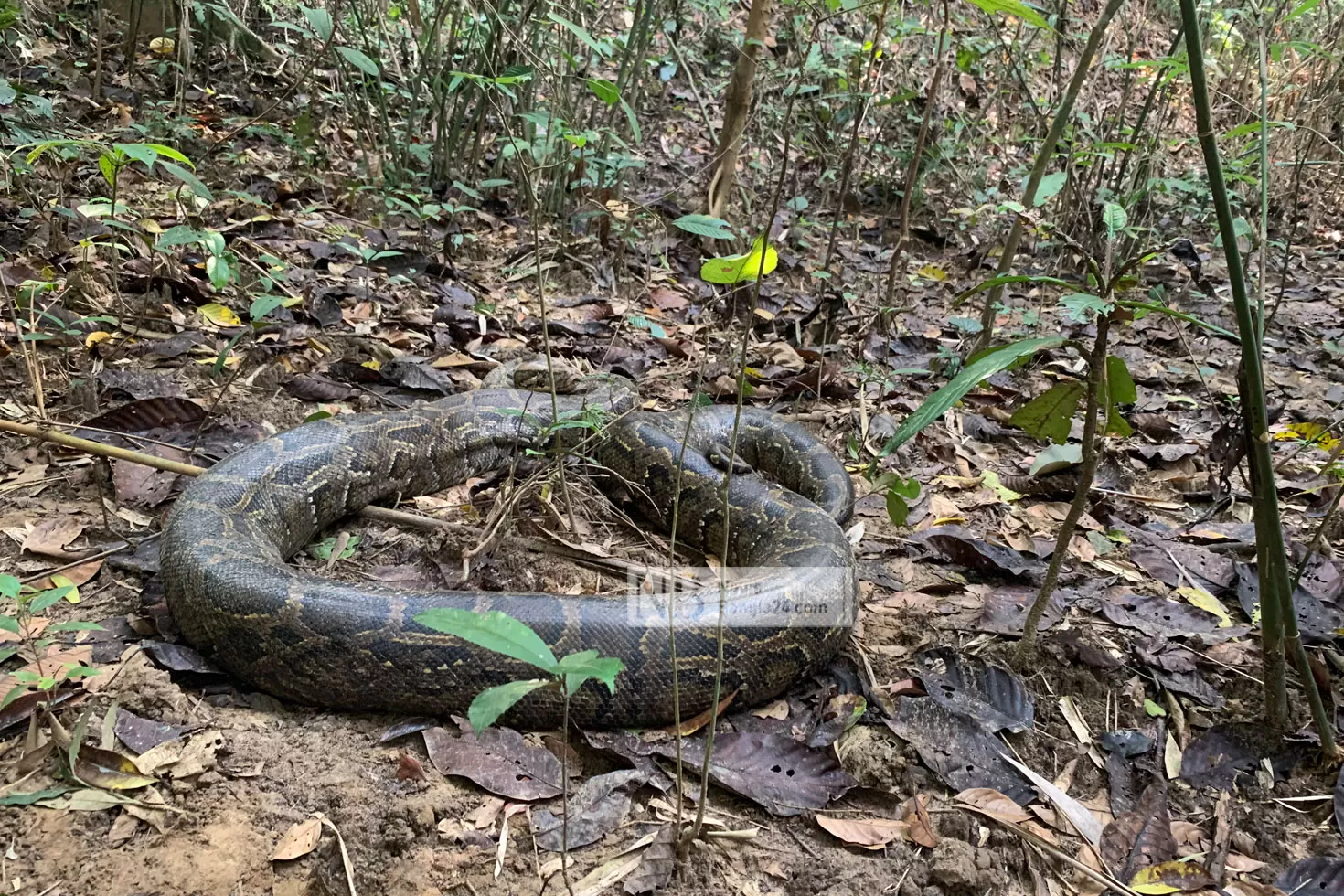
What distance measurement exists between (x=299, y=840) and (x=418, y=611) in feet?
3.66

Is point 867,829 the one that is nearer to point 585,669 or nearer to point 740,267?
point 585,669

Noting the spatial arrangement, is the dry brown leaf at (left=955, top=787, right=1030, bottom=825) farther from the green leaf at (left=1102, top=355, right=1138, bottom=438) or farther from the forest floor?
the green leaf at (left=1102, top=355, right=1138, bottom=438)

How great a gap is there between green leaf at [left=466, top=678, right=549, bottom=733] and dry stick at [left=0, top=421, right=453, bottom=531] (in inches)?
113

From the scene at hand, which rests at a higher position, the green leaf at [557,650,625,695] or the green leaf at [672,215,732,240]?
the green leaf at [672,215,732,240]

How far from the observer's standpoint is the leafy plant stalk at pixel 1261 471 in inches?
105

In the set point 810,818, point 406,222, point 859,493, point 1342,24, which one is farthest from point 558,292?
point 1342,24

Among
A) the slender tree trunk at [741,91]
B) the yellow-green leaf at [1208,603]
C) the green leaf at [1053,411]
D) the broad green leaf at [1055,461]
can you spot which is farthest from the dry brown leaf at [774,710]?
the slender tree trunk at [741,91]

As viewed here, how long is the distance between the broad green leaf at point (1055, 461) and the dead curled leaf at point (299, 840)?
4.93 m

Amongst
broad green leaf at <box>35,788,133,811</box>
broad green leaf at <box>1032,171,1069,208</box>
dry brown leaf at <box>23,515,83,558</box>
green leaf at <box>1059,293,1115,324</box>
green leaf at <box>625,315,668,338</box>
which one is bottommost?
dry brown leaf at <box>23,515,83,558</box>

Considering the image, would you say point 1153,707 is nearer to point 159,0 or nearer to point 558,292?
point 558,292

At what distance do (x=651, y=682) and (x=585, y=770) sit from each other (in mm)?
492

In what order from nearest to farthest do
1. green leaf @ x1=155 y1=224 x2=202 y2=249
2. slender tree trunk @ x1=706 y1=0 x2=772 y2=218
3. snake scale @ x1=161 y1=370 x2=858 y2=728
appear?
snake scale @ x1=161 y1=370 x2=858 y2=728 → green leaf @ x1=155 y1=224 x2=202 y2=249 → slender tree trunk @ x1=706 y1=0 x2=772 y2=218

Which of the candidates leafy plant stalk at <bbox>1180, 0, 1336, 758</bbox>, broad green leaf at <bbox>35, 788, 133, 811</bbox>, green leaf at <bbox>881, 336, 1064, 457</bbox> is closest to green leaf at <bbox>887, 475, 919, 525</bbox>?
green leaf at <bbox>881, 336, 1064, 457</bbox>

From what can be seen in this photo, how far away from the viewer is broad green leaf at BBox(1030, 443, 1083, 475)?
5926 mm
